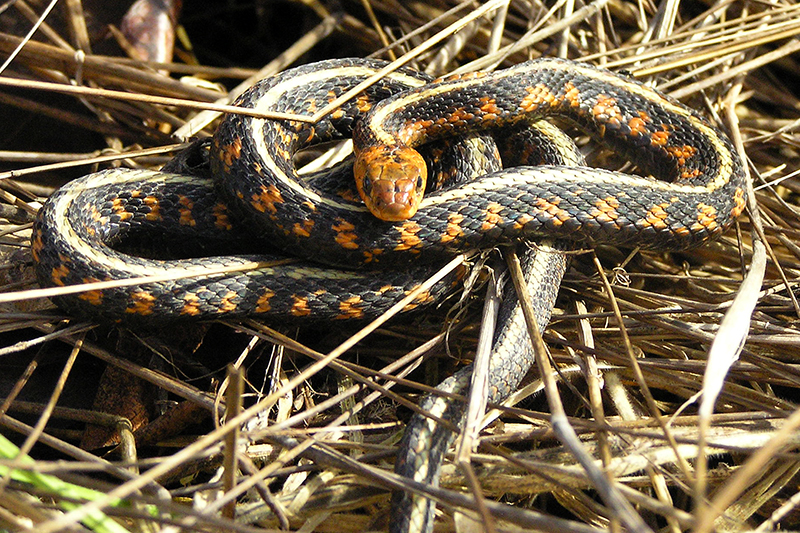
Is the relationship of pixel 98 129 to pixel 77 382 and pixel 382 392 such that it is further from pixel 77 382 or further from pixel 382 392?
pixel 382 392

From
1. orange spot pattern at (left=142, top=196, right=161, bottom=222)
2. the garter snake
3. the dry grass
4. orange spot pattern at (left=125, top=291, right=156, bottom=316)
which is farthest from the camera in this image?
orange spot pattern at (left=142, top=196, right=161, bottom=222)

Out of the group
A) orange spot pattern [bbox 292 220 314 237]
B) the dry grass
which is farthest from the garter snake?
the dry grass

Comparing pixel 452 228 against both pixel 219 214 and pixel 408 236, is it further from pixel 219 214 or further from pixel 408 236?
pixel 219 214

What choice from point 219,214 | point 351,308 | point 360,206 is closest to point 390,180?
point 360,206

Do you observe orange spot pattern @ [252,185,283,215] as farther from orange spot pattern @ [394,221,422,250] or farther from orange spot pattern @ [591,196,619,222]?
orange spot pattern @ [591,196,619,222]

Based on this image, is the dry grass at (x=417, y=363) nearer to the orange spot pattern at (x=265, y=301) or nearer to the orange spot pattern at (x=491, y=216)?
the orange spot pattern at (x=265, y=301)

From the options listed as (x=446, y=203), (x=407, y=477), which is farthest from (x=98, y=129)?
(x=407, y=477)

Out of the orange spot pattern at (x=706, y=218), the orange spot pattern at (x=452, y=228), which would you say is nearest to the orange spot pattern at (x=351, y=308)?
the orange spot pattern at (x=452, y=228)
